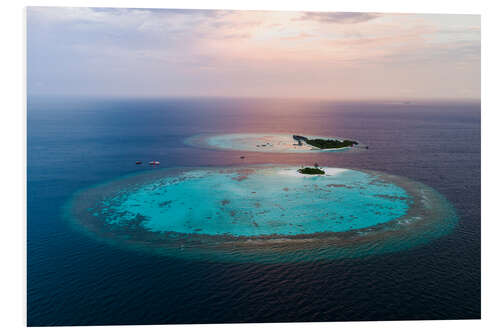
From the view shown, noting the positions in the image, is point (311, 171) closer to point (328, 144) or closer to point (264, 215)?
point (264, 215)

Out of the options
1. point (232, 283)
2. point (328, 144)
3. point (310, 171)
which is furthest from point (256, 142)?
point (232, 283)

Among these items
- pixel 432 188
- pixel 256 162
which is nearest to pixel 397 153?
pixel 432 188

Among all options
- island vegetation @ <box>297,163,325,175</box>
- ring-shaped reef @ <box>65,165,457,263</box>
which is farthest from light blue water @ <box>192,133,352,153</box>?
ring-shaped reef @ <box>65,165,457,263</box>

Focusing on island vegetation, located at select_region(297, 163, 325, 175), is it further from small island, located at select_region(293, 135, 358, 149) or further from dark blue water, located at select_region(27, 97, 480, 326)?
small island, located at select_region(293, 135, 358, 149)

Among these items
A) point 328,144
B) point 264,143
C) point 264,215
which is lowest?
point 264,215

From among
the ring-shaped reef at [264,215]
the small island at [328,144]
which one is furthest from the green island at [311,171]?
the small island at [328,144]

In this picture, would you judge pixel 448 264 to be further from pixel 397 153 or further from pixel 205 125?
pixel 205 125
